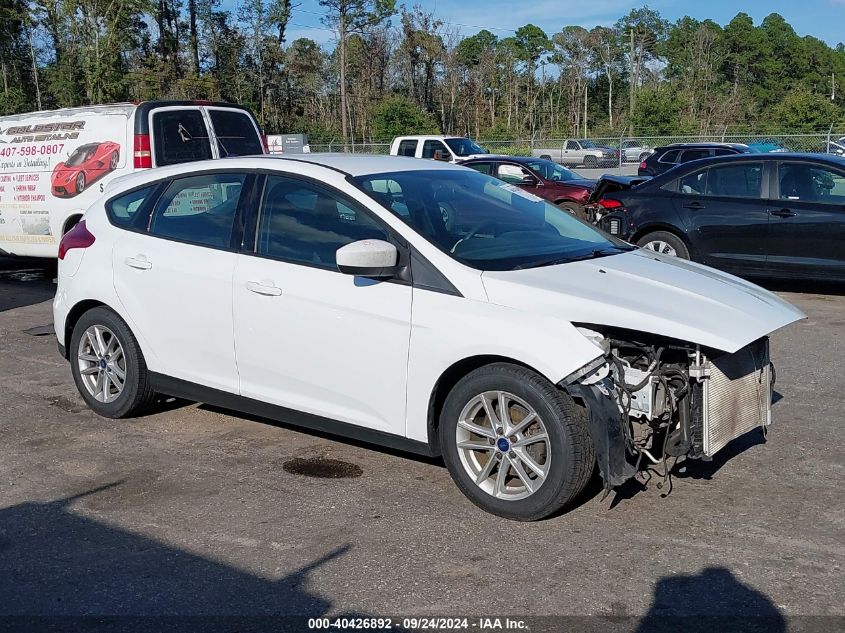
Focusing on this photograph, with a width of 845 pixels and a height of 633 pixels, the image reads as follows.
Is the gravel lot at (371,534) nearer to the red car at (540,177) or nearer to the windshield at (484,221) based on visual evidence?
the windshield at (484,221)

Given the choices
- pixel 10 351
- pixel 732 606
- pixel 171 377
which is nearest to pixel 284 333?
pixel 171 377

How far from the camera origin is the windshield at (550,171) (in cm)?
1867

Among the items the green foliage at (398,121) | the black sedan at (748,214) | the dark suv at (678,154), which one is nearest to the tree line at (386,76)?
the green foliage at (398,121)

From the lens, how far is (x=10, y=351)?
8.50m

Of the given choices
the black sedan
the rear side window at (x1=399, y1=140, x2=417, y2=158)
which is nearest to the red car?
the black sedan

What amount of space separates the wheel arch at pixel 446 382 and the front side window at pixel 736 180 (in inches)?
284

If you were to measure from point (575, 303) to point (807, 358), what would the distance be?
413 cm

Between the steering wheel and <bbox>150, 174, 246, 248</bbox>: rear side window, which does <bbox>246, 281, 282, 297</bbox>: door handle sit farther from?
the steering wheel

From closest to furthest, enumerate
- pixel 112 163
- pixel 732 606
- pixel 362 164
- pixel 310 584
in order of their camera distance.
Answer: pixel 732 606
pixel 310 584
pixel 362 164
pixel 112 163

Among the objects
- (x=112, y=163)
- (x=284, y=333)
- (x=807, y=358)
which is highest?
(x=112, y=163)

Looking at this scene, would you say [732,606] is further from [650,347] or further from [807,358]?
[807,358]

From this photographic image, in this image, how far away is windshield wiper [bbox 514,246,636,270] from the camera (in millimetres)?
4875

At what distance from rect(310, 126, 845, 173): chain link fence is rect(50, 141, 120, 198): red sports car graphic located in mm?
20805

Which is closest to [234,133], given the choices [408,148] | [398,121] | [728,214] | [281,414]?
[728,214]
